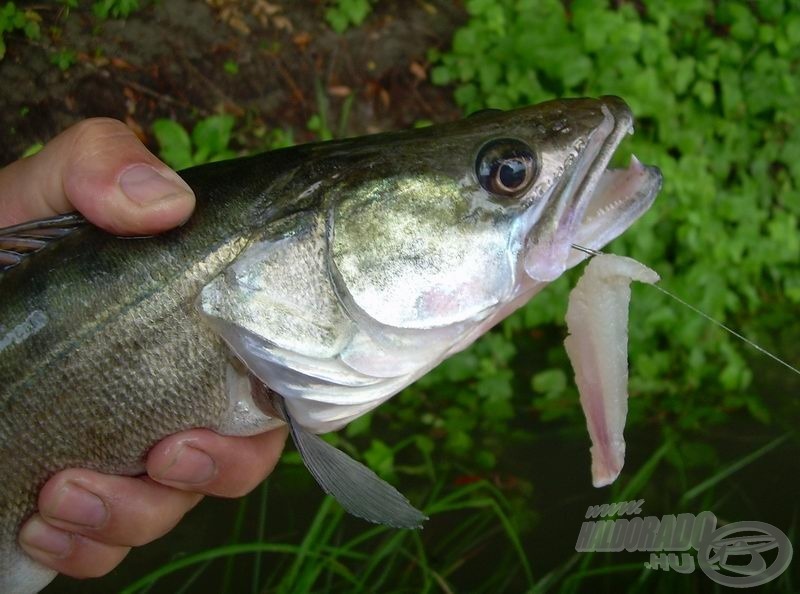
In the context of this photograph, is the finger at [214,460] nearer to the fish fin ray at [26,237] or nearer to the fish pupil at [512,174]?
the fish fin ray at [26,237]

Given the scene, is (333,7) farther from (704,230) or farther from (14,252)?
(14,252)

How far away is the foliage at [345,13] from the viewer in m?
3.74

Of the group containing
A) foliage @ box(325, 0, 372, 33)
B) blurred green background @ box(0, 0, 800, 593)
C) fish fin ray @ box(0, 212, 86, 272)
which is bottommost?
blurred green background @ box(0, 0, 800, 593)

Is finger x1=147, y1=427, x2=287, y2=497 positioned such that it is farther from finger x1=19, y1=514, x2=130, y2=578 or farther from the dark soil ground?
the dark soil ground

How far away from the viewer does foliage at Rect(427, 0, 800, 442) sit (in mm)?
3629

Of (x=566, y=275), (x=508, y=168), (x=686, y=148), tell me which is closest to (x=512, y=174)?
(x=508, y=168)

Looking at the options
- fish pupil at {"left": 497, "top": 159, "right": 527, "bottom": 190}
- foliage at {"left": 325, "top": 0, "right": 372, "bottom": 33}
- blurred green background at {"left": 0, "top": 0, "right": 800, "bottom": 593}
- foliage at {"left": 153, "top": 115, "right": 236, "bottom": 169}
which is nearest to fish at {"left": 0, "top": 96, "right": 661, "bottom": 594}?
fish pupil at {"left": 497, "top": 159, "right": 527, "bottom": 190}

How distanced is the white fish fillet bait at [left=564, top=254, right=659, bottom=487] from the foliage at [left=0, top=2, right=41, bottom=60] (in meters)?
2.76

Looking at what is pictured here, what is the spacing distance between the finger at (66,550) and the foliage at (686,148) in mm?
1822

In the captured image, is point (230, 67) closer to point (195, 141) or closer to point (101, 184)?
point (195, 141)

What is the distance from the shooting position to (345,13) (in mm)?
3752

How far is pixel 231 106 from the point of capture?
11.7 feet

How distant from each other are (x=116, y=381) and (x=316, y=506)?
5.72 feet

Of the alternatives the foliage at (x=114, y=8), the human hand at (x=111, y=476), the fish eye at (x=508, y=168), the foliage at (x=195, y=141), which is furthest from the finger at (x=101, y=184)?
the foliage at (x=114, y=8)
